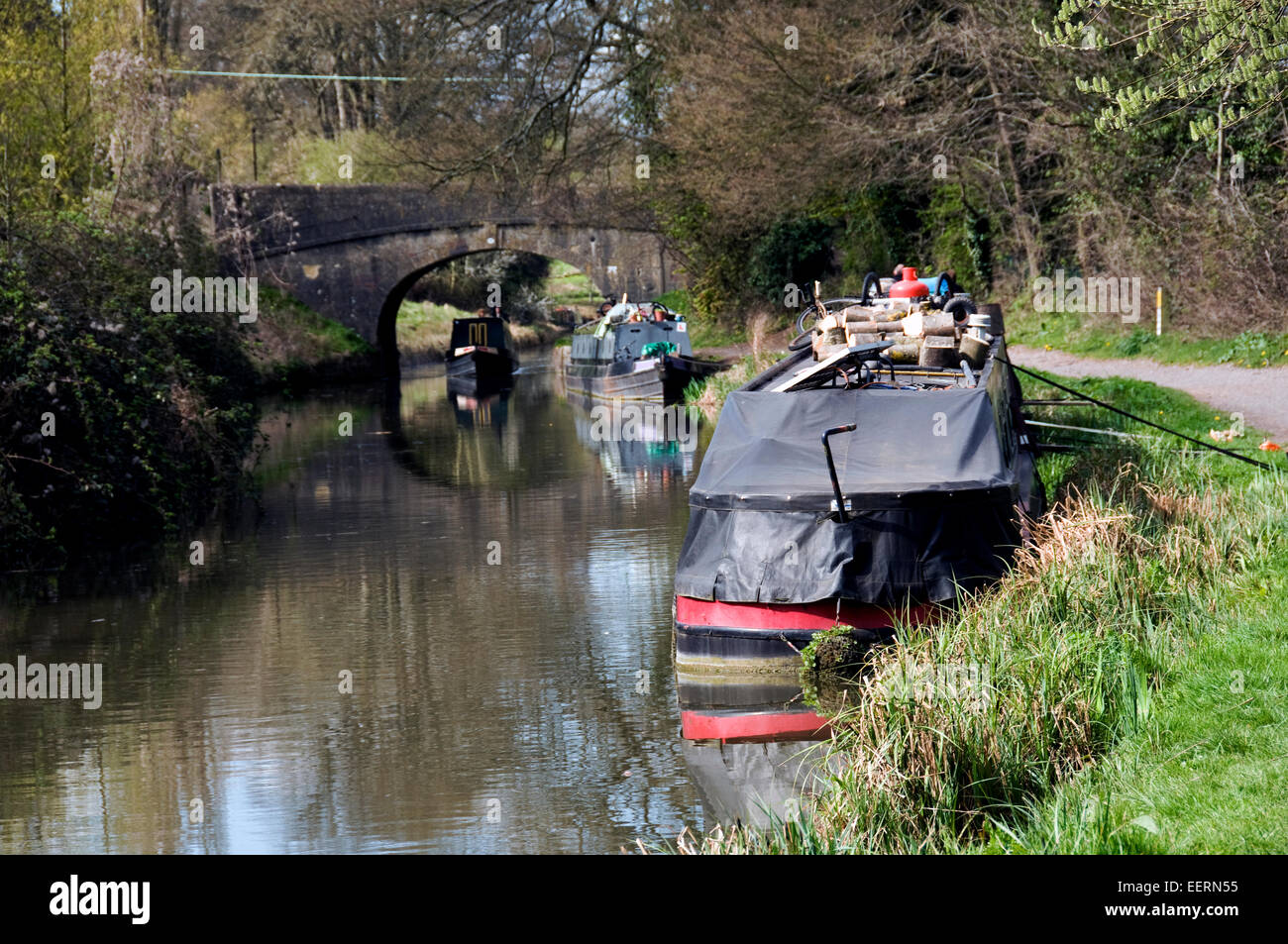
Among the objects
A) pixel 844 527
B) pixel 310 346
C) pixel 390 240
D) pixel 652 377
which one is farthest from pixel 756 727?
pixel 390 240

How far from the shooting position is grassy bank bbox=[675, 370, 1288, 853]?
5.03 m

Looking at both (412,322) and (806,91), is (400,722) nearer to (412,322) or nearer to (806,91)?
(806,91)

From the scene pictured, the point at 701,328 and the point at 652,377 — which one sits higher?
the point at 701,328

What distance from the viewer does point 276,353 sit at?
3362 cm

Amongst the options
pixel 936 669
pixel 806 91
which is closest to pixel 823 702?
pixel 936 669

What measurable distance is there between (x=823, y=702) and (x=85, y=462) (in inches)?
310

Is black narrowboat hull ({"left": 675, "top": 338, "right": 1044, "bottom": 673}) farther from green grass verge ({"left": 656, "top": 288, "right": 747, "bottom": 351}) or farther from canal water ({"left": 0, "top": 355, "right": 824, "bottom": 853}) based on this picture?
green grass verge ({"left": 656, "top": 288, "right": 747, "bottom": 351})

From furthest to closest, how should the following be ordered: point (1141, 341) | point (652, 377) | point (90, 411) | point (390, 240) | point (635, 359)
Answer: point (390, 240), point (635, 359), point (652, 377), point (1141, 341), point (90, 411)

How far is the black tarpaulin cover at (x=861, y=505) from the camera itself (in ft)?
27.2

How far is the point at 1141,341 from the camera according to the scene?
19.1m

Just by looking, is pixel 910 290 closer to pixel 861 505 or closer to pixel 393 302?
pixel 861 505

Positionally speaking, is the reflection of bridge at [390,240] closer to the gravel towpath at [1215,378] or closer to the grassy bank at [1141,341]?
the grassy bank at [1141,341]

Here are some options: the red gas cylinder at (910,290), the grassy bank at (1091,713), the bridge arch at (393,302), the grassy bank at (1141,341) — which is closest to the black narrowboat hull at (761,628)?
the grassy bank at (1091,713)

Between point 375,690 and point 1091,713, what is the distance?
4478 mm
